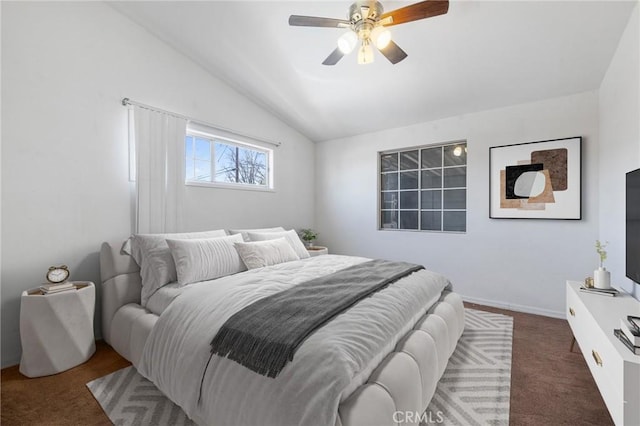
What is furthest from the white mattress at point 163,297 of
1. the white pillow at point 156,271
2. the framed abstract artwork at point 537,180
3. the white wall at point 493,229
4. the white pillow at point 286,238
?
the framed abstract artwork at point 537,180

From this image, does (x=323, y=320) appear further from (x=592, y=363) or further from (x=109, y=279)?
(x=109, y=279)

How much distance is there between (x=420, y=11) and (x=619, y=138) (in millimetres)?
1961

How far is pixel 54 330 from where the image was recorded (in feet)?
6.64

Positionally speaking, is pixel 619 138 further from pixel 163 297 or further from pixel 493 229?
pixel 163 297

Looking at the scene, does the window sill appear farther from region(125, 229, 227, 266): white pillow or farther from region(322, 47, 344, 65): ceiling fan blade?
region(322, 47, 344, 65): ceiling fan blade

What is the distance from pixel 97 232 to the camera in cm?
258

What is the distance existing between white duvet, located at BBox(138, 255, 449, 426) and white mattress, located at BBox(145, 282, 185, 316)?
31 centimetres

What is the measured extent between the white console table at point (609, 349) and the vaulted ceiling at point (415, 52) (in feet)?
6.56

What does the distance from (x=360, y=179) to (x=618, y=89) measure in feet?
9.41

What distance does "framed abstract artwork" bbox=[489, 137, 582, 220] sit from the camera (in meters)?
2.96

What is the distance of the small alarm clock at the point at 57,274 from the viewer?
2117 millimetres

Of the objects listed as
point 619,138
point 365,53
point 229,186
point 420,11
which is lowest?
point 229,186

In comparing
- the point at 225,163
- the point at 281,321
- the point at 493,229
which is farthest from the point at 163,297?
the point at 493,229

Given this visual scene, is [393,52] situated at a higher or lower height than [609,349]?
higher
